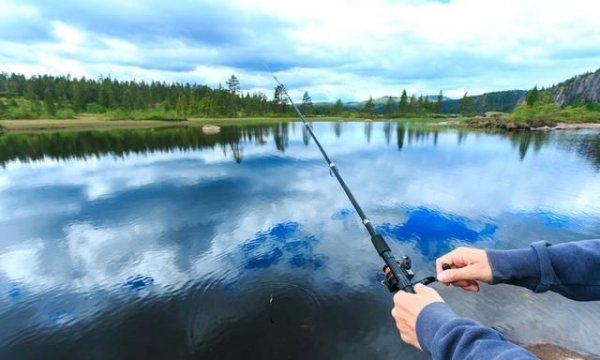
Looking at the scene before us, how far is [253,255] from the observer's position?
40.0 feet

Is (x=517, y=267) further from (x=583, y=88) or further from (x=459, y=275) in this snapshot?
(x=583, y=88)

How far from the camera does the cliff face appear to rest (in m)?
170

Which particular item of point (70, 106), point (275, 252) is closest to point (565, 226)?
point (275, 252)

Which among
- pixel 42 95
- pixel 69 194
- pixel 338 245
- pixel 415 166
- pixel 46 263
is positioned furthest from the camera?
pixel 42 95

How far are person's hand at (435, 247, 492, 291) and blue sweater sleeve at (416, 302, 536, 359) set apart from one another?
786 millimetres

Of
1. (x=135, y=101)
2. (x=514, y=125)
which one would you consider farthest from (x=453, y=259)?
(x=135, y=101)

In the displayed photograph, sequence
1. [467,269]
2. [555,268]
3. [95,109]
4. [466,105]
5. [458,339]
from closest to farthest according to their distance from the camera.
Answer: [458,339], [555,268], [467,269], [95,109], [466,105]

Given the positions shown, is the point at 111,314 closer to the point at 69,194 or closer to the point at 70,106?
the point at 69,194

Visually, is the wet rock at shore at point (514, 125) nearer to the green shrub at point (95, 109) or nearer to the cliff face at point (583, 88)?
the cliff face at point (583, 88)

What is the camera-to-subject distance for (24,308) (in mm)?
9336

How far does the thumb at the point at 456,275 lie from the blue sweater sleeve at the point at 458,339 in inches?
30.5

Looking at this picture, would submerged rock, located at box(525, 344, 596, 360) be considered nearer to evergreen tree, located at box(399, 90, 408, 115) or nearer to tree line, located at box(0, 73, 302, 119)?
tree line, located at box(0, 73, 302, 119)

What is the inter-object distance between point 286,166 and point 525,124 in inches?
3136

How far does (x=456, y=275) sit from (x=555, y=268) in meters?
0.67
